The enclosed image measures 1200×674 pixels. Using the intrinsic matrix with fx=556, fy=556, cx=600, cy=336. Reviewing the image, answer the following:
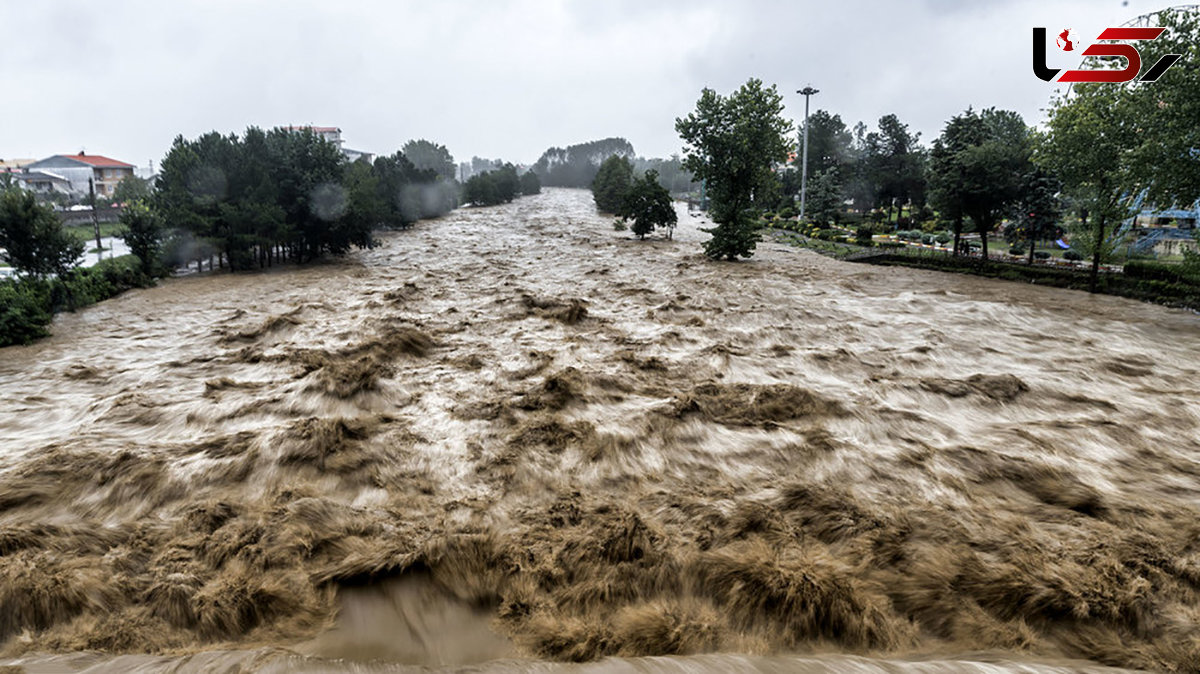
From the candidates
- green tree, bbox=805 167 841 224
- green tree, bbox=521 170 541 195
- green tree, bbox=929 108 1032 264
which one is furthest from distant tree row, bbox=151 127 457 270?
green tree, bbox=521 170 541 195

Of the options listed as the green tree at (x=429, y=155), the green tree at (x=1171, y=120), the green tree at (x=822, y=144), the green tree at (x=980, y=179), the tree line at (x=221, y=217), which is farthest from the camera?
the green tree at (x=429, y=155)

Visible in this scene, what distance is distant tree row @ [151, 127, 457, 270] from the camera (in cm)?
2981

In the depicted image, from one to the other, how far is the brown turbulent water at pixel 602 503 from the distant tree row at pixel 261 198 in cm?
1644

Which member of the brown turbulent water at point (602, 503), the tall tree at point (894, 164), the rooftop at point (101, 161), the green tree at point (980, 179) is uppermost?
the rooftop at point (101, 161)

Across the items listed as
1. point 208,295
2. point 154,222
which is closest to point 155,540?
point 208,295

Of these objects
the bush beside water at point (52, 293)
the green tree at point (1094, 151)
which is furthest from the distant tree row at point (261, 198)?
the green tree at point (1094, 151)

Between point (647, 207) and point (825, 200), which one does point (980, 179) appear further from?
point (825, 200)

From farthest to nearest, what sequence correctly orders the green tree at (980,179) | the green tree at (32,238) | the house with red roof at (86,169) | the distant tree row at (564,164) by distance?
the distant tree row at (564,164) → the house with red roof at (86,169) → the green tree at (980,179) → the green tree at (32,238)

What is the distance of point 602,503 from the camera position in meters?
7.07

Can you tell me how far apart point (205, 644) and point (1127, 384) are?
1645cm

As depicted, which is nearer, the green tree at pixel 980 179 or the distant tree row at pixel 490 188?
the green tree at pixel 980 179

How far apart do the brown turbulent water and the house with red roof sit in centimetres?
10528

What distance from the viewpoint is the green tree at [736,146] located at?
32188 mm

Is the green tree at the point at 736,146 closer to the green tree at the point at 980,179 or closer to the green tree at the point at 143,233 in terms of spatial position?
the green tree at the point at 980,179
